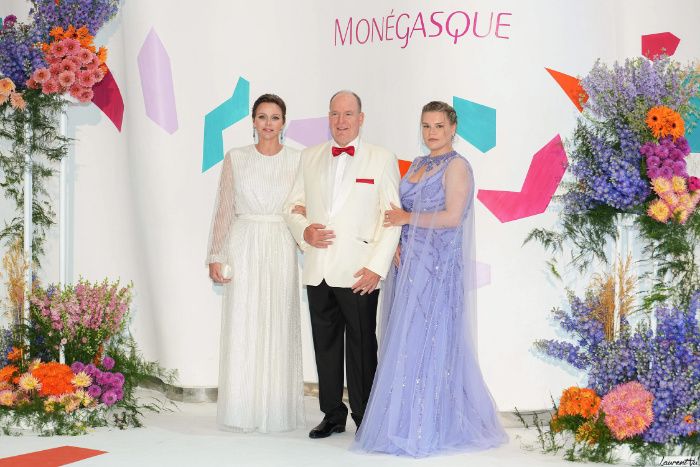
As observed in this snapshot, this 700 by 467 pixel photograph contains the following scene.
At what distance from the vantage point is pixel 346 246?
4254 mm

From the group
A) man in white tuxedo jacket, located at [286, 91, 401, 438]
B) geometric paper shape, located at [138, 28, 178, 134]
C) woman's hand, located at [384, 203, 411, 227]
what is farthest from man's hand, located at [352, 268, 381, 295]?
geometric paper shape, located at [138, 28, 178, 134]

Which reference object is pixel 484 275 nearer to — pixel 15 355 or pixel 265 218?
pixel 265 218

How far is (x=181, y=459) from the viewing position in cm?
391

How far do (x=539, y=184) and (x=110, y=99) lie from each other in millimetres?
2840

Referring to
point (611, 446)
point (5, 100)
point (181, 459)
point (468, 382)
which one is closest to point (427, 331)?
point (468, 382)

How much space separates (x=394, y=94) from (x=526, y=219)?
0.99 metres

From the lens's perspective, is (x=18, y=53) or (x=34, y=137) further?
(x=34, y=137)

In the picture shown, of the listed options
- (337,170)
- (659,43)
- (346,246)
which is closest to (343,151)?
(337,170)

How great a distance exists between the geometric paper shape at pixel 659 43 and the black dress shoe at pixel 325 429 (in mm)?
2599

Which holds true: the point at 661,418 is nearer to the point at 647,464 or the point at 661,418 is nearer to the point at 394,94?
the point at 647,464

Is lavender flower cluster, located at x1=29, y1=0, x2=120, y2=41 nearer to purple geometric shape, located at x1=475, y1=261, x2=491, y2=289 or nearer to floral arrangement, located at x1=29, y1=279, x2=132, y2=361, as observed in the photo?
floral arrangement, located at x1=29, y1=279, x2=132, y2=361

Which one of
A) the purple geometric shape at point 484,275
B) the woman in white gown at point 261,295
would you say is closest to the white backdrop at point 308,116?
the purple geometric shape at point 484,275

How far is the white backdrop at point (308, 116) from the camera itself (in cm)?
480

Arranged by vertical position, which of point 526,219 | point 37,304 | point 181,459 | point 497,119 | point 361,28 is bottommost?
point 181,459
